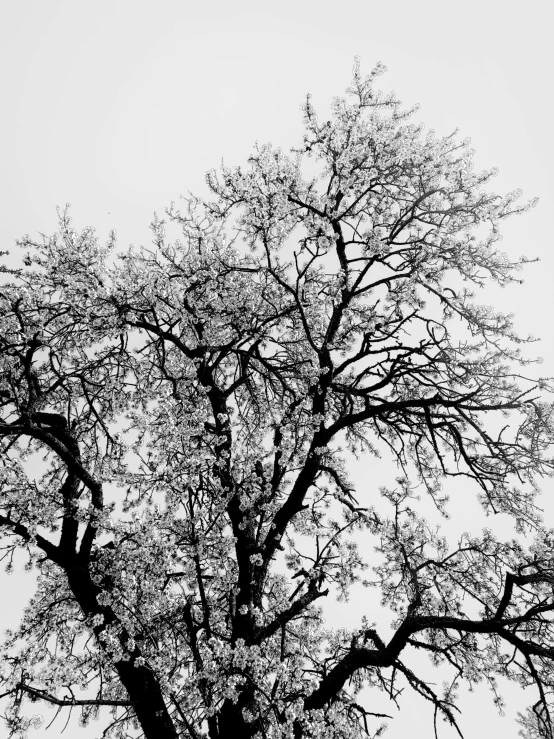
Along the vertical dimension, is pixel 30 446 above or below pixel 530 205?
below

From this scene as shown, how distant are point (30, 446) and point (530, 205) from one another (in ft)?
31.6

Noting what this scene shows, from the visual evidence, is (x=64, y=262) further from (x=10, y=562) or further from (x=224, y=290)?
(x=10, y=562)

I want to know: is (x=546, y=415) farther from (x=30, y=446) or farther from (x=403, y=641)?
(x=30, y=446)

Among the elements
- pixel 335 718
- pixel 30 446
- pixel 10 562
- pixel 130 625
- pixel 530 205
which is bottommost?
pixel 335 718

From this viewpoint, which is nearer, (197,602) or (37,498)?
(37,498)

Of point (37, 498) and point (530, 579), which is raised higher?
point (37, 498)

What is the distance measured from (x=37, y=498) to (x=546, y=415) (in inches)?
261

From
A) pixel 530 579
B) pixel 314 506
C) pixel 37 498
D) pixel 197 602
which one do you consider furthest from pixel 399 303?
pixel 37 498

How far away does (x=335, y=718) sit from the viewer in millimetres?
6293

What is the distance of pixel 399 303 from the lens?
→ 29.8 feet

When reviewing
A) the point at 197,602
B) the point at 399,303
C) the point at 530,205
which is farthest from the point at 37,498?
the point at 530,205

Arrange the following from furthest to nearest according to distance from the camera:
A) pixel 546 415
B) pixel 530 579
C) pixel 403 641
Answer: pixel 546 415 → pixel 403 641 → pixel 530 579

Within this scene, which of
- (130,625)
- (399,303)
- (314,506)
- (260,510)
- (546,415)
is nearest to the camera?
(130,625)

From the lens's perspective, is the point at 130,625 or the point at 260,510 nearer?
the point at 130,625
